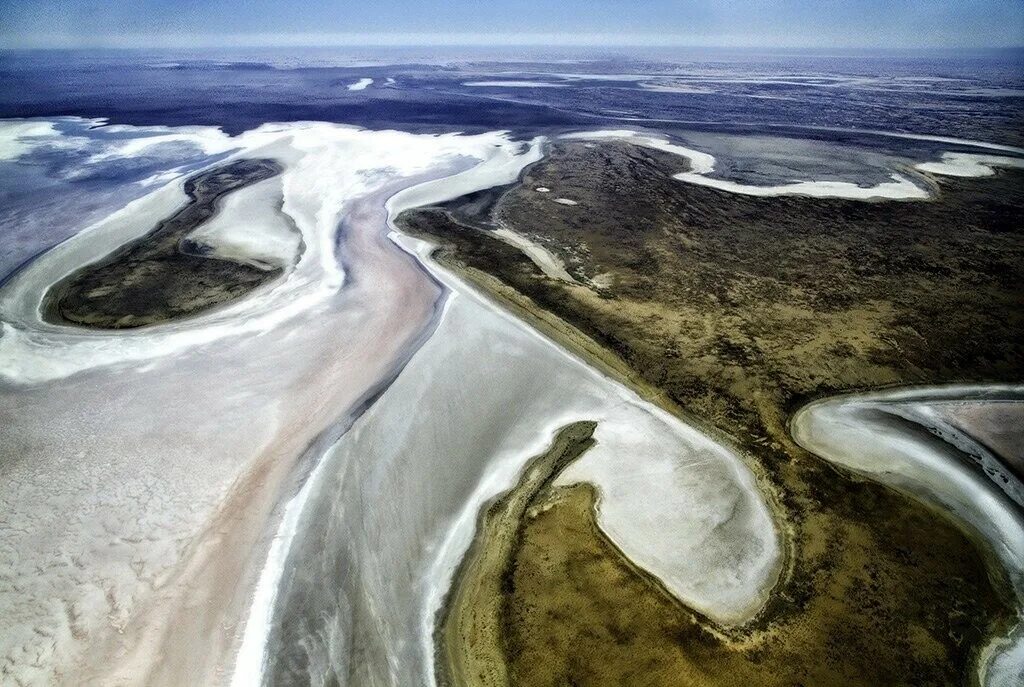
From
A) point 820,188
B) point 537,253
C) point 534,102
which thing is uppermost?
point 534,102

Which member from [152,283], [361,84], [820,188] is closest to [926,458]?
[152,283]

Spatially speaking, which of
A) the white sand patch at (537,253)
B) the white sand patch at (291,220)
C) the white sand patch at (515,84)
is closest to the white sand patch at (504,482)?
the white sand patch at (537,253)

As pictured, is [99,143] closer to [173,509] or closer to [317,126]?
[317,126]

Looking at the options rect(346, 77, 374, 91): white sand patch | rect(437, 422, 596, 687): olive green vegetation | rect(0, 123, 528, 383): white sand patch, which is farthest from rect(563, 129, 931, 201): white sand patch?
rect(346, 77, 374, 91): white sand patch

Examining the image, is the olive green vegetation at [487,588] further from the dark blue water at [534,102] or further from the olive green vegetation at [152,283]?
the dark blue water at [534,102]

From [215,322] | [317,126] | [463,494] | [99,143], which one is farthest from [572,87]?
[463,494]

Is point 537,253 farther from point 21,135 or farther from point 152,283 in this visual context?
point 21,135
